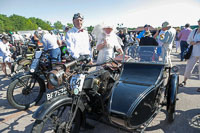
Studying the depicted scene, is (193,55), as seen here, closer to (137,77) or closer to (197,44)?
(197,44)

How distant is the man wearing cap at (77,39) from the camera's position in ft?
9.70

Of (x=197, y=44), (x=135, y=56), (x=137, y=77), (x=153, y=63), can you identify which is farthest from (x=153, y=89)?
(x=197, y=44)

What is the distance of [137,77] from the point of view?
2189 mm

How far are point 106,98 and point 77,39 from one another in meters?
1.63

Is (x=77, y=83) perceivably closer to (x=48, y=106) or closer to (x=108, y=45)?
(x=48, y=106)

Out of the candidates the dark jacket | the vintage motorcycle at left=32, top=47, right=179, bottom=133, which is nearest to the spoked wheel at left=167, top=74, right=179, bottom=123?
the vintage motorcycle at left=32, top=47, right=179, bottom=133

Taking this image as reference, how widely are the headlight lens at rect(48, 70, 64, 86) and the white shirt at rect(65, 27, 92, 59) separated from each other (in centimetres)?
113

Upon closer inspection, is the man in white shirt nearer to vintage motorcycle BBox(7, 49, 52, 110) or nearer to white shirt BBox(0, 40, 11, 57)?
vintage motorcycle BBox(7, 49, 52, 110)

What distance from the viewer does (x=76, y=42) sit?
306 centimetres

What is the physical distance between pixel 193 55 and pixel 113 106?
3.32 metres

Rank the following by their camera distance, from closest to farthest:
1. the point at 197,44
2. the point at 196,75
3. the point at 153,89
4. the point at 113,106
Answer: the point at 113,106 < the point at 153,89 < the point at 197,44 < the point at 196,75

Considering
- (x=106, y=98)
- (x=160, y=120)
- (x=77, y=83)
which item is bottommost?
(x=160, y=120)

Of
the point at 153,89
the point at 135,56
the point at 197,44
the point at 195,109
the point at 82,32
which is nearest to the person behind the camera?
the point at 153,89

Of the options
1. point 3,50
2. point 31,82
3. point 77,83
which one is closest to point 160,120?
point 77,83
